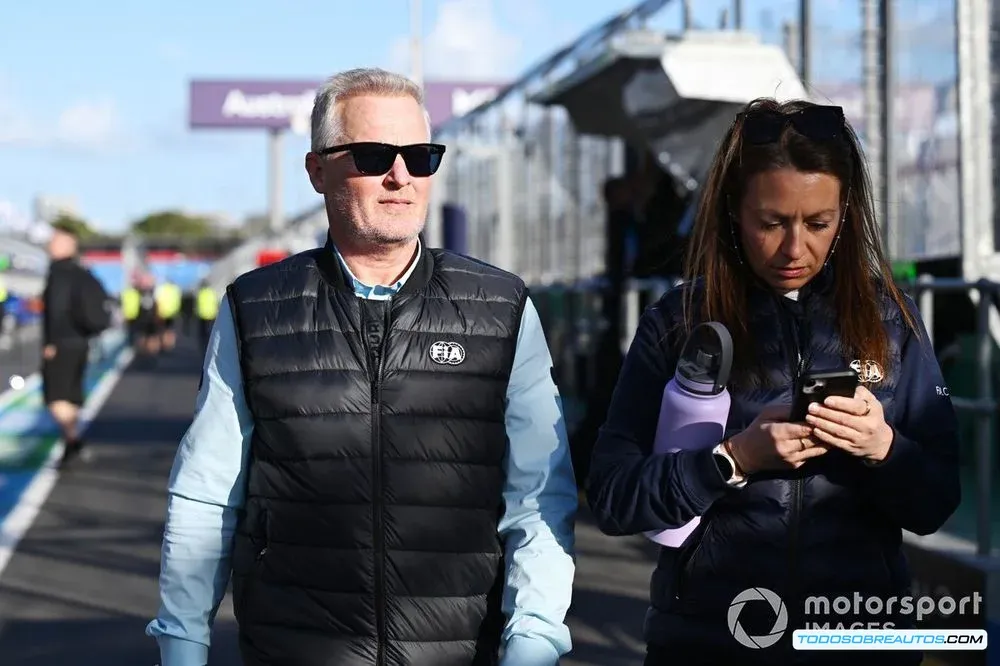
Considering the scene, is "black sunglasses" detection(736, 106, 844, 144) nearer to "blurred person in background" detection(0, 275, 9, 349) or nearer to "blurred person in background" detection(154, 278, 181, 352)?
"blurred person in background" detection(154, 278, 181, 352)

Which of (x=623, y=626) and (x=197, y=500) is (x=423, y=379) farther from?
(x=623, y=626)

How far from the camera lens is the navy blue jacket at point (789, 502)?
2.85m

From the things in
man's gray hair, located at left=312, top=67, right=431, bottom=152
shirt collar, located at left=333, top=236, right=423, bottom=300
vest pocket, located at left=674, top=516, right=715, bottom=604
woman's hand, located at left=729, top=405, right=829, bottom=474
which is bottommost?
vest pocket, located at left=674, top=516, right=715, bottom=604

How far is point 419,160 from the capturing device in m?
3.23

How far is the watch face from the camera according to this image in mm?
2809

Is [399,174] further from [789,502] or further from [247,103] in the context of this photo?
[247,103]

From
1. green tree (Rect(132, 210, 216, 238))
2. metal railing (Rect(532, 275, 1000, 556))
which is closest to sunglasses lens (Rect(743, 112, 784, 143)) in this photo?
metal railing (Rect(532, 275, 1000, 556))

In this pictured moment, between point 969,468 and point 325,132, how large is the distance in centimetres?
481

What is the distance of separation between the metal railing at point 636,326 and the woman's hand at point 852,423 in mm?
3839

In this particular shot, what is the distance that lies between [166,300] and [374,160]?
110 feet

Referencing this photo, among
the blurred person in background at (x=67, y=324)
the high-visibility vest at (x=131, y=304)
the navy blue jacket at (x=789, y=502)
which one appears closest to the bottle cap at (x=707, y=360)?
the navy blue jacket at (x=789, y=502)

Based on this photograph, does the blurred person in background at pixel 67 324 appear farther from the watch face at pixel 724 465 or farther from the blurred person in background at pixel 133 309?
the blurred person in background at pixel 133 309

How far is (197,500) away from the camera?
10.6 ft

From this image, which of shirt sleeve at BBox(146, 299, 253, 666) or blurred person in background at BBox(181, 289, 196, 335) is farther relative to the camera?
blurred person in background at BBox(181, 289, 196, 335)
